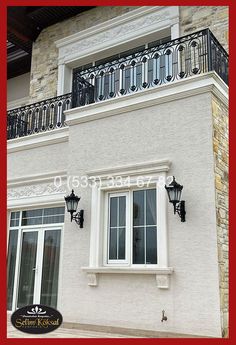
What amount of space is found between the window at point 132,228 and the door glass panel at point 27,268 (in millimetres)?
2587

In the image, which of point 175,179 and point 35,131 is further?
point 35,131

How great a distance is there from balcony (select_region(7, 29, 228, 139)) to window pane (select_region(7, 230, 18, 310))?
2.76 metres

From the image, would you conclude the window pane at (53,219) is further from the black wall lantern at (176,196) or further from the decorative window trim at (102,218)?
the black wall lantern at (176,196)

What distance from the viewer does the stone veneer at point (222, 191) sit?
19.1ft

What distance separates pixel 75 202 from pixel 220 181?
2.66 m

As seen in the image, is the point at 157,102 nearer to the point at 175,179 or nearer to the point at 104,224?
the point at 175,179

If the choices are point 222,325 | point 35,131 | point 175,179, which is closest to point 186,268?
point 222,325

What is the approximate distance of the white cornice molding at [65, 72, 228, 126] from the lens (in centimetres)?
645

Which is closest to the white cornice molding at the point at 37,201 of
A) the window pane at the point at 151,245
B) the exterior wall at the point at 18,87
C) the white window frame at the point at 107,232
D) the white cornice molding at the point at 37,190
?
the white cornice molding at the point at 37,190

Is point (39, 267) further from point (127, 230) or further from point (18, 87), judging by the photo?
point (18, 87)

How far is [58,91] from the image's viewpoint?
36.6 feet

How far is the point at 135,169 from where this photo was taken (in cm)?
684

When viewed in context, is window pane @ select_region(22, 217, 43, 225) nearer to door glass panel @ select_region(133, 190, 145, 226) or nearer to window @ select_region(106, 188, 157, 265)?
window @ select_region(106, 188, 157, 265)

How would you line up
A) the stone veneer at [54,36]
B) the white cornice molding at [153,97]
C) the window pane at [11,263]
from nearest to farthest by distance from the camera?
1. the white cornice molding at [153,97]
2. the window pane at [11,263]
3. the stone veneer at [54,36]
